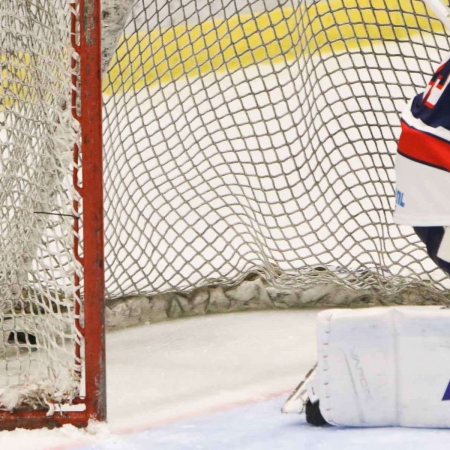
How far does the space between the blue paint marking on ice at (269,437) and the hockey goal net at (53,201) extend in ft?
0.33

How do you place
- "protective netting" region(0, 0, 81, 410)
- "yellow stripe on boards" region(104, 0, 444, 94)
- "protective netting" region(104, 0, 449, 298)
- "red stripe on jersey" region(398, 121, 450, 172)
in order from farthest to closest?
"yellow stripe on boards" region(104, 0, 444, 94)
"protective netting" region(104, 0, 449, 298)
"protective netting" region(0, 0, 81, 410)
"red stripe on jersey" region(398, 121, 450, 172)

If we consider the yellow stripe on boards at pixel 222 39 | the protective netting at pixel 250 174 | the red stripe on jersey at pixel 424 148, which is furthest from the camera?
the yellow stripe on boards at pixel 222 39

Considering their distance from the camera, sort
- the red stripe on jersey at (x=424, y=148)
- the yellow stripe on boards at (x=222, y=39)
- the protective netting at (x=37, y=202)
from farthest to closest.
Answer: the yellow stripe on boards at (x=222, y=39)
the protective netting at (x=37, y=202)
the red stripe on jersey at (x=424, y=148)

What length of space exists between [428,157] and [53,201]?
58cm

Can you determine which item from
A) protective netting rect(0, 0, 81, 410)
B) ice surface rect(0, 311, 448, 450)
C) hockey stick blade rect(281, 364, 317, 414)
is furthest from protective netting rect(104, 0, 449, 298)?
hockey stick blade rect(281, 364, 317, 414)

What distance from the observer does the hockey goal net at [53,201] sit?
4.39ft

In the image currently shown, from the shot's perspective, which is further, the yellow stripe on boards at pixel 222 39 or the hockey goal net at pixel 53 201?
the yellow stripe on boards at pixel 222 39

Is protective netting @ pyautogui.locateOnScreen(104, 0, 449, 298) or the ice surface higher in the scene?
protective netting @ pyautogui.locateOnScreen(104, 0, 449, 298)

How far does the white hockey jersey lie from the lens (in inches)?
50.4

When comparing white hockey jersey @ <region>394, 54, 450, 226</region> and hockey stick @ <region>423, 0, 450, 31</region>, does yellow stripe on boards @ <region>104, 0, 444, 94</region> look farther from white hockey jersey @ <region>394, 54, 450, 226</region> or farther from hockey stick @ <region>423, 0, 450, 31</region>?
white hockey jersey @ <region>394, 54, 450, 226</region>

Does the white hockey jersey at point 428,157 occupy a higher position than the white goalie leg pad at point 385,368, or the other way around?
the white hockey jersey at point 428,157

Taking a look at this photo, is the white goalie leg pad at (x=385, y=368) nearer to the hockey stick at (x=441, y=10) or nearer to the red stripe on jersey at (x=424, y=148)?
the red stripe on jersey at (x=424, y=148)

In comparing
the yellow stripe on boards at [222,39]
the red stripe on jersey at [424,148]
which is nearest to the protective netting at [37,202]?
the red stripe on jersey at [424,148]

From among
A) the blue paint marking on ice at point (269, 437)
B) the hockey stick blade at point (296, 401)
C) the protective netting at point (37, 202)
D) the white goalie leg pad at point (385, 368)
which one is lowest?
the blue paint marking on ice at point (269, 437)
